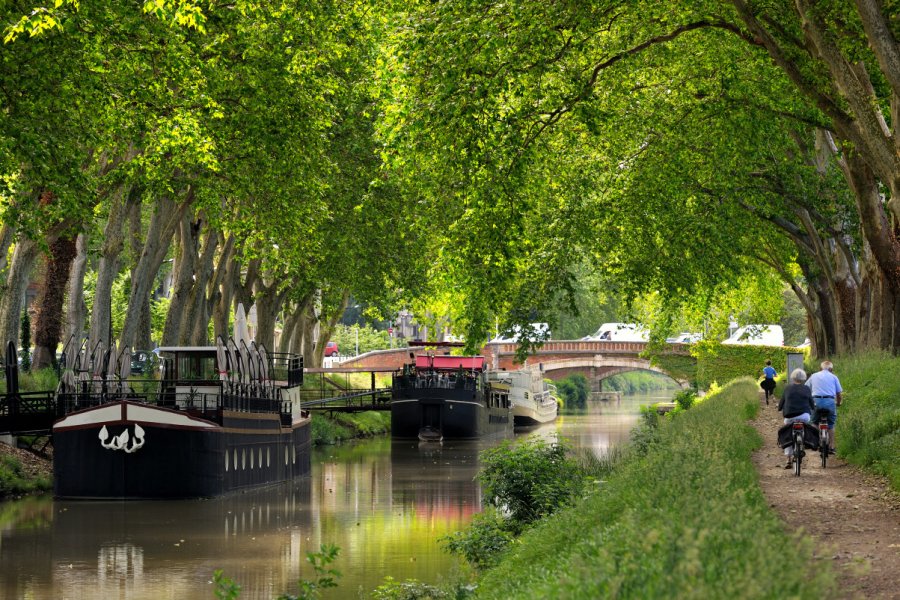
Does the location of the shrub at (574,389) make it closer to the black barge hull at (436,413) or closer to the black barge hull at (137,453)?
the black barge hull at (436,413)

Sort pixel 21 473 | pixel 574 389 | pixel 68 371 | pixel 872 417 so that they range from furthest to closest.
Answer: pixel 574 389
pixel 68 371
pixel 21 473
pixel 872 417

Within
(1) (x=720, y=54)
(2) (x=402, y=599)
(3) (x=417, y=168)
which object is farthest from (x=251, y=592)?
(1) (x=720, y=54)

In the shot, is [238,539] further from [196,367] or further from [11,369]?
[11,369]

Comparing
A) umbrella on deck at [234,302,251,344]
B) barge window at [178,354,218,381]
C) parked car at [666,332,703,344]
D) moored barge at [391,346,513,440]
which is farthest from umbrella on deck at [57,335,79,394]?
parked car at [666,332,703,344]

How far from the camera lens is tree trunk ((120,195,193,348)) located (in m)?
36.9

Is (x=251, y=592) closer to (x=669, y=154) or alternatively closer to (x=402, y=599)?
(x=402, y=599)

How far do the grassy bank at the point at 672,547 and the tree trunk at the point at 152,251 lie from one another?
77.6 ft

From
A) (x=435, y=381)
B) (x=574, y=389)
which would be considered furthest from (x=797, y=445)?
(x=574, y=389)

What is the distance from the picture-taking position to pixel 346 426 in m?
58.8

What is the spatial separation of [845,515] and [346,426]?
146ft

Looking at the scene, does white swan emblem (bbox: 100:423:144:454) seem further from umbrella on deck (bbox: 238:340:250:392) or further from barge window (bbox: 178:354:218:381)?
umbrella on deck (bbox: 238:340:250:392)

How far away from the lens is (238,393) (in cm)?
3278

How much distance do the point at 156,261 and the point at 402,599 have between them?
22.7 metres

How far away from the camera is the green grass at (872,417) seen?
19.6 metres
